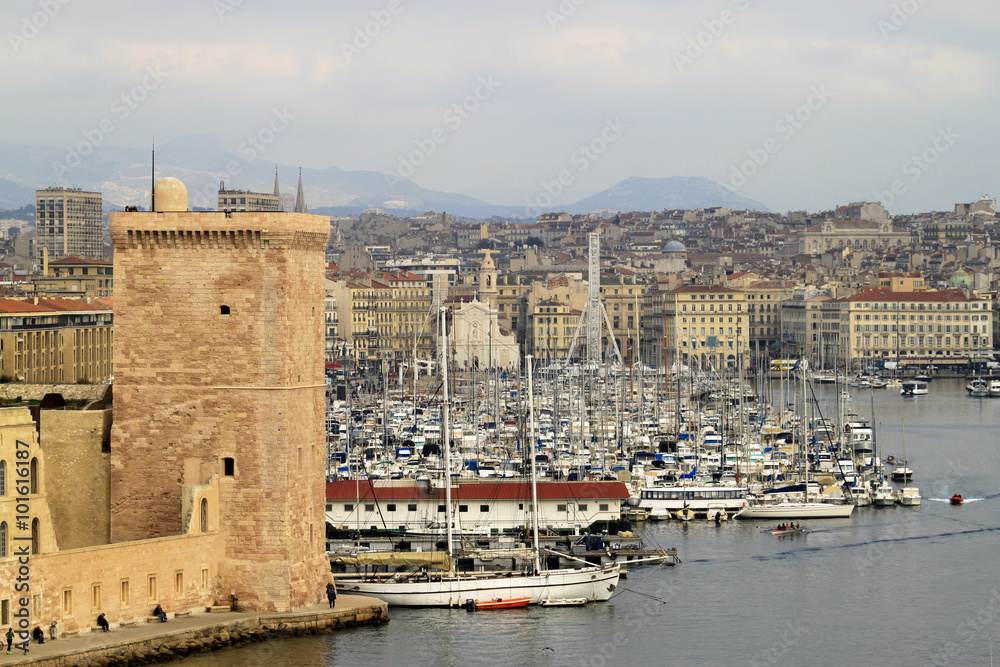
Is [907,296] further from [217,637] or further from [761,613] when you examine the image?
[217,637]

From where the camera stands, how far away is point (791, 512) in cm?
3600

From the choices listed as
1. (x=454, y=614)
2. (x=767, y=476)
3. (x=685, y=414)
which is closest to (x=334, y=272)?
(x=685, y=414)

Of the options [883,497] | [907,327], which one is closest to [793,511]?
[883,497]

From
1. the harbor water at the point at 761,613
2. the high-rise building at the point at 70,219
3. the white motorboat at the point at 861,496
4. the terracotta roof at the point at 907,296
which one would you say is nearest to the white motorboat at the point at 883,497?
the white motorboat at the point at 861,496

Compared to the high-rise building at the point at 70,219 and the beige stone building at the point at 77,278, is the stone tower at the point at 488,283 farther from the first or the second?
the high-rise building at the point at 70,219

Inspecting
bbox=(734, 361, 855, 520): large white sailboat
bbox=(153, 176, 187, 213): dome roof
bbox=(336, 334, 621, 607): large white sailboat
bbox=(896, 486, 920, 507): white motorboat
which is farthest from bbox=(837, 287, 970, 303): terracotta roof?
bbox=(153, 176, 187, 213): dome roof

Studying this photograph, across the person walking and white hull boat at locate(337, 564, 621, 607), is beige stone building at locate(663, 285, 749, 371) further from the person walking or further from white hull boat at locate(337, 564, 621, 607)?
the person walking

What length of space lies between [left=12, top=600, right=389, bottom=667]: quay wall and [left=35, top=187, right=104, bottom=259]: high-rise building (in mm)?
106676

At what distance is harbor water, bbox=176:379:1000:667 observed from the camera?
22.4 m

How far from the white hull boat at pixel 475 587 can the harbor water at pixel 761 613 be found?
0.24m

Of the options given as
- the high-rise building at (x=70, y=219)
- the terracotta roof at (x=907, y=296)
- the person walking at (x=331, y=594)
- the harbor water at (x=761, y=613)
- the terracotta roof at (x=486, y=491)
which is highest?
the high-rise building at (x=70, y=219)

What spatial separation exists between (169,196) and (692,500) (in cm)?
1671

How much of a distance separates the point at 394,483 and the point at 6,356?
2017 cm

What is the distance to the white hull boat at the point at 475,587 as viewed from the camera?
24.7 m
